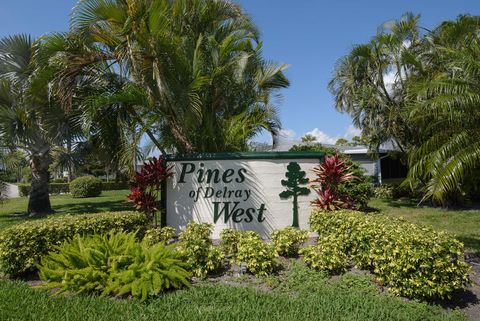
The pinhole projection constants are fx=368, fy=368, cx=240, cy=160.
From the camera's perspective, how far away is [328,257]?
502 cm

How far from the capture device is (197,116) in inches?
291

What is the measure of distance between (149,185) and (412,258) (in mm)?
4824

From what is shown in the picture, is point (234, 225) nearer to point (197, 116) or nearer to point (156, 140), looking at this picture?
point (197, 116)

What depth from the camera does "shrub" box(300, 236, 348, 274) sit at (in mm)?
4992

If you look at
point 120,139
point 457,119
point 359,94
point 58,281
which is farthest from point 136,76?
point 359,94

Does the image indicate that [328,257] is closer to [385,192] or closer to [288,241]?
[288,241]

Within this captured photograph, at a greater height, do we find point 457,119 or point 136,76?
point 136,76

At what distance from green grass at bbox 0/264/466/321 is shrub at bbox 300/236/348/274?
1.13 ft

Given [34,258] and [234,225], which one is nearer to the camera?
[34,258]

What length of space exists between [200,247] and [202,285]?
539 millimetres

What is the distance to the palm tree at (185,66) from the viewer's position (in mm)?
6848

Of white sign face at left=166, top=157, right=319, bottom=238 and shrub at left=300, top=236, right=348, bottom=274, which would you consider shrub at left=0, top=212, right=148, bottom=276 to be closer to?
white sign face at left=166, top=157, right=319, bottom=238

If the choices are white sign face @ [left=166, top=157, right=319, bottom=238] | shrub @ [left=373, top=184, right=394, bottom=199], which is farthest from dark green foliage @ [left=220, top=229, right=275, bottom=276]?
shrub @ [left=373, top=184, right=394, bottom=199]

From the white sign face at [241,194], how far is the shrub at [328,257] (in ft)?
7.08
